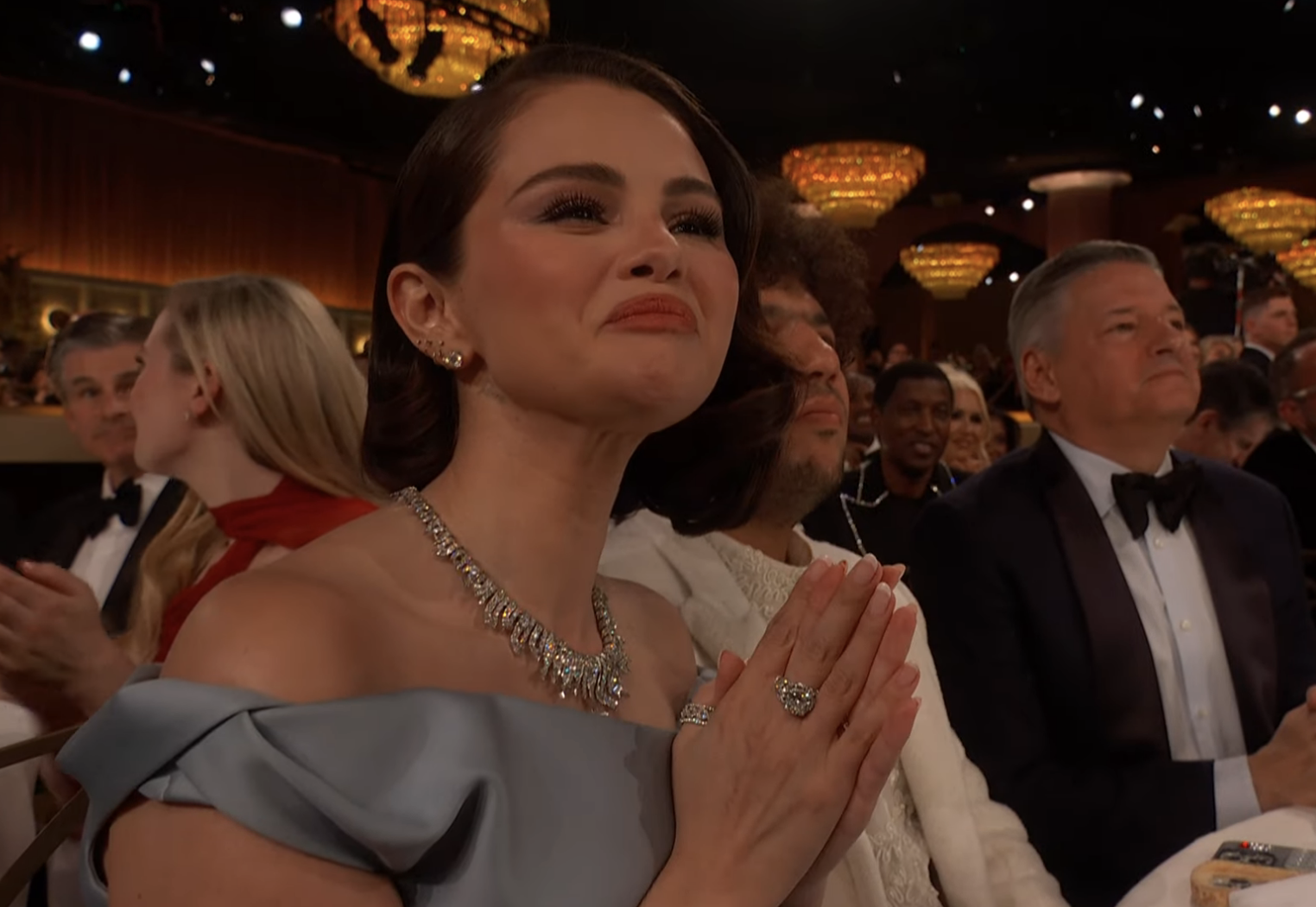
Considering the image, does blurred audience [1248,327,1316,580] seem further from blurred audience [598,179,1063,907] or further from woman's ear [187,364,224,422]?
woman's ear [187,364,224,422]

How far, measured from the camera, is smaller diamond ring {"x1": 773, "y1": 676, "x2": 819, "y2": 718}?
1049 mm

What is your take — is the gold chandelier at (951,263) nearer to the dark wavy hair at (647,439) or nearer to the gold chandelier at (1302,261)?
the gold chandelier at (1302,261)

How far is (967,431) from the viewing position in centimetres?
543

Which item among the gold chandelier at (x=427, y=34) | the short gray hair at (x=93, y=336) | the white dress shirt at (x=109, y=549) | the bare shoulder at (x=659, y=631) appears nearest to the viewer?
the bare shoulder at (x=659, y=631)

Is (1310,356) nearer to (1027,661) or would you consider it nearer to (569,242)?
(1027,661)

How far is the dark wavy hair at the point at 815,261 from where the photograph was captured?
1.90m

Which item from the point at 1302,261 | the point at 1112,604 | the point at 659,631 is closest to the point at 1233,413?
the point at 1112,604

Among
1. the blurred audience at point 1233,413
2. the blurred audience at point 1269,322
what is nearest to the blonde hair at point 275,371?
the blurred audience at point 1233,413

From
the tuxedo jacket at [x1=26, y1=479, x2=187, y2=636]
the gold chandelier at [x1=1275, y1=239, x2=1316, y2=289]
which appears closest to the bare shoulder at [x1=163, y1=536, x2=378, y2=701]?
the tuxedo jacket at [x1=26, y1=479, x2=187, y2=636]

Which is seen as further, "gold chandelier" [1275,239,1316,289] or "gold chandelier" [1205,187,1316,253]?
"gold chandelier" [1275,239,1316,289]

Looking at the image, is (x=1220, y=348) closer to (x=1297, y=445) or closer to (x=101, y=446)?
(x=1297, y=445)

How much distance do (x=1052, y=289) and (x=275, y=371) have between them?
167 centimetres

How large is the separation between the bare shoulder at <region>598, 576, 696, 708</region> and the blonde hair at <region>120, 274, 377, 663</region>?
0.93 metres

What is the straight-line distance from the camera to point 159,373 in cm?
218
